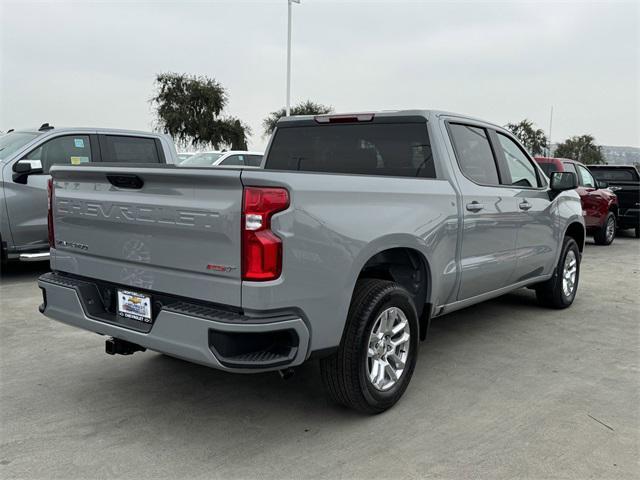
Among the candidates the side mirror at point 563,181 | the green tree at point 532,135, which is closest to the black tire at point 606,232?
the side mirror at point 563,181

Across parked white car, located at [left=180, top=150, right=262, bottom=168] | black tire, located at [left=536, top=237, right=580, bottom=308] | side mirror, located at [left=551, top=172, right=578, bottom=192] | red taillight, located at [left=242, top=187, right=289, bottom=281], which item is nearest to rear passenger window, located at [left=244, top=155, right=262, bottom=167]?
parked white car, located at [left=180, top=150, right=262, bottom=168]

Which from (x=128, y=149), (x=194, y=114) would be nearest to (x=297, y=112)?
(x=194, y=114)

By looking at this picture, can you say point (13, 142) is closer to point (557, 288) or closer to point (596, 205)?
point (557, 288)

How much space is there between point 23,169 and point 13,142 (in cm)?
76

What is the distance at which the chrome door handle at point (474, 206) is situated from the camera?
4.41 meters

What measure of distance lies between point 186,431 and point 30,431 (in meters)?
0.88

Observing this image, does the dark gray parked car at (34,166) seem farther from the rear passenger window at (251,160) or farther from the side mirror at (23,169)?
the rear passenger window at (251,160)

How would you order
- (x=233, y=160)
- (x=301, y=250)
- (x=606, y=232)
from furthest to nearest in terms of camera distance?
(x=233, y=160) → (x=606, y=232) → (x=301, y=250)

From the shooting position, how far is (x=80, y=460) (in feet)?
10.0

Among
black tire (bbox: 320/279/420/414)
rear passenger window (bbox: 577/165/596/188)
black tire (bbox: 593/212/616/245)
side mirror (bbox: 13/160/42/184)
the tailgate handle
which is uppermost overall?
the tailgate handle

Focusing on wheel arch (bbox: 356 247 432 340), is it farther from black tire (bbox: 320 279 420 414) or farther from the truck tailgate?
the truck tailgate

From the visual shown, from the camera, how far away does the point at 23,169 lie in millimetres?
7391

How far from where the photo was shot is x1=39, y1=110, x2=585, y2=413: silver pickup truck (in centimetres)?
288

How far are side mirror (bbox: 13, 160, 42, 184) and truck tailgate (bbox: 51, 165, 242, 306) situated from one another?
4126 millimetres
